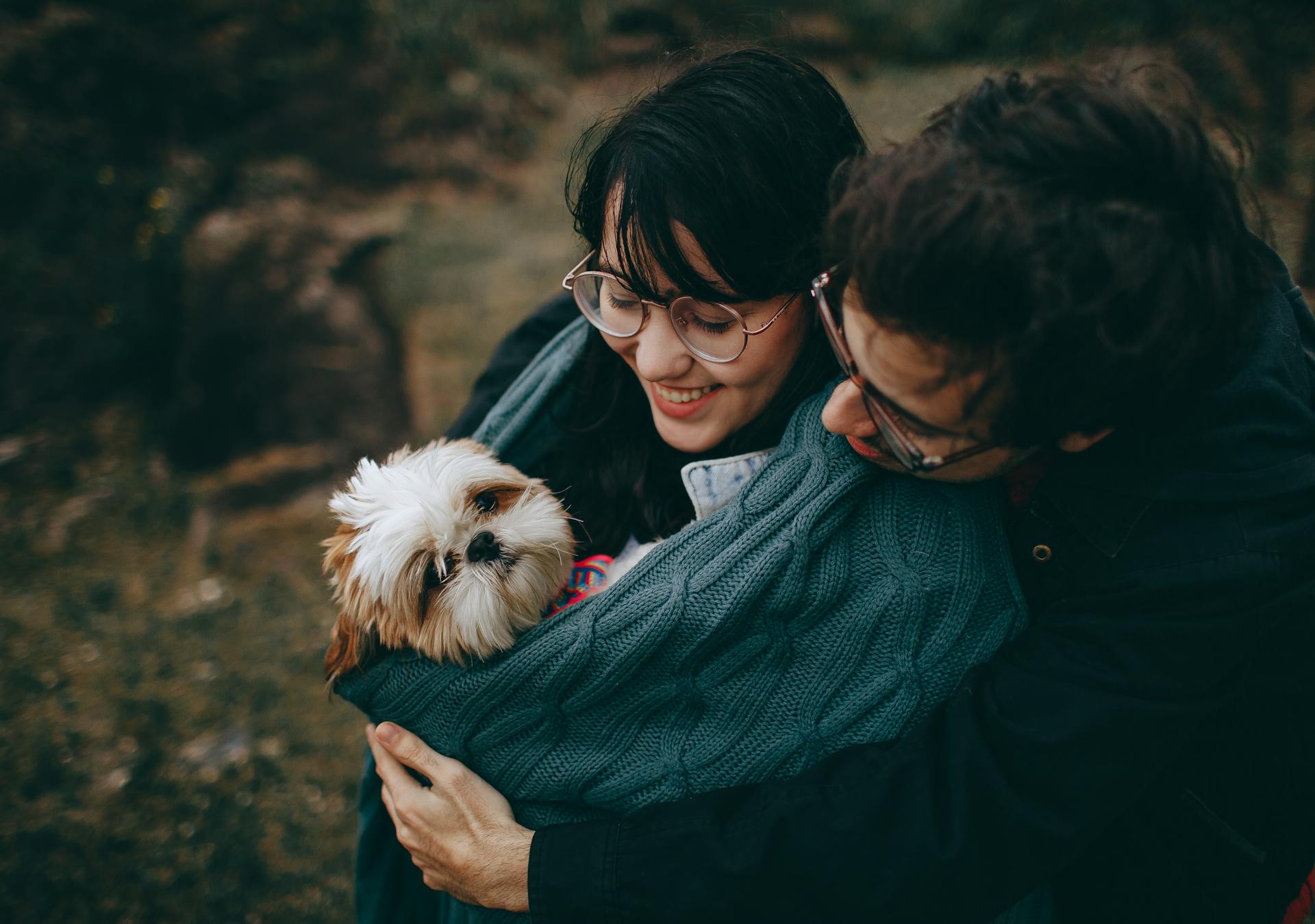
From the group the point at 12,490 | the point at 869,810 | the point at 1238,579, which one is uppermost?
the point at 1238,579

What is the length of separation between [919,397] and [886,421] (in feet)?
0.29

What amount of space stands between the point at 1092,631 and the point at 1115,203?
0.63 meters

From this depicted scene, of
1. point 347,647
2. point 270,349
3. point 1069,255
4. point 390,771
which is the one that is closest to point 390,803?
point 390,771

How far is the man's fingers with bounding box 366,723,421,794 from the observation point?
1.70 metres

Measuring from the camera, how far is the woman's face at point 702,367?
155 centimetres

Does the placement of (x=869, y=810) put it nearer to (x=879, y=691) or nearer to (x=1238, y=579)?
(x=879, y=691)

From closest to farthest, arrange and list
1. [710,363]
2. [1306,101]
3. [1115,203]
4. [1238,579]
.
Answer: [1115,203] < [1238,579] < [710,363] < [1306,101]

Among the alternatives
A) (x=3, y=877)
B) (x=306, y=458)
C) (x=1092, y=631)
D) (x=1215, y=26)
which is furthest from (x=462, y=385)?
(x=1215, y=26)

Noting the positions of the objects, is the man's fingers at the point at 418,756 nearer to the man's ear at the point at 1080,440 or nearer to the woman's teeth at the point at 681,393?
the woman's teeth at the point at 681,393

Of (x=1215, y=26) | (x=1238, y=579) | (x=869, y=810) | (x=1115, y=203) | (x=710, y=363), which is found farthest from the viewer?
(x=1215, y=26)

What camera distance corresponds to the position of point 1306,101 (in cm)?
349

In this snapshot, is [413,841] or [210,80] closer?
[413,841]

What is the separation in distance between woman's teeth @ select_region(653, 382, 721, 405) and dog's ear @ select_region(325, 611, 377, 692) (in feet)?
2.67

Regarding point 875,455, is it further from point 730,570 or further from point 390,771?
point 390,771
